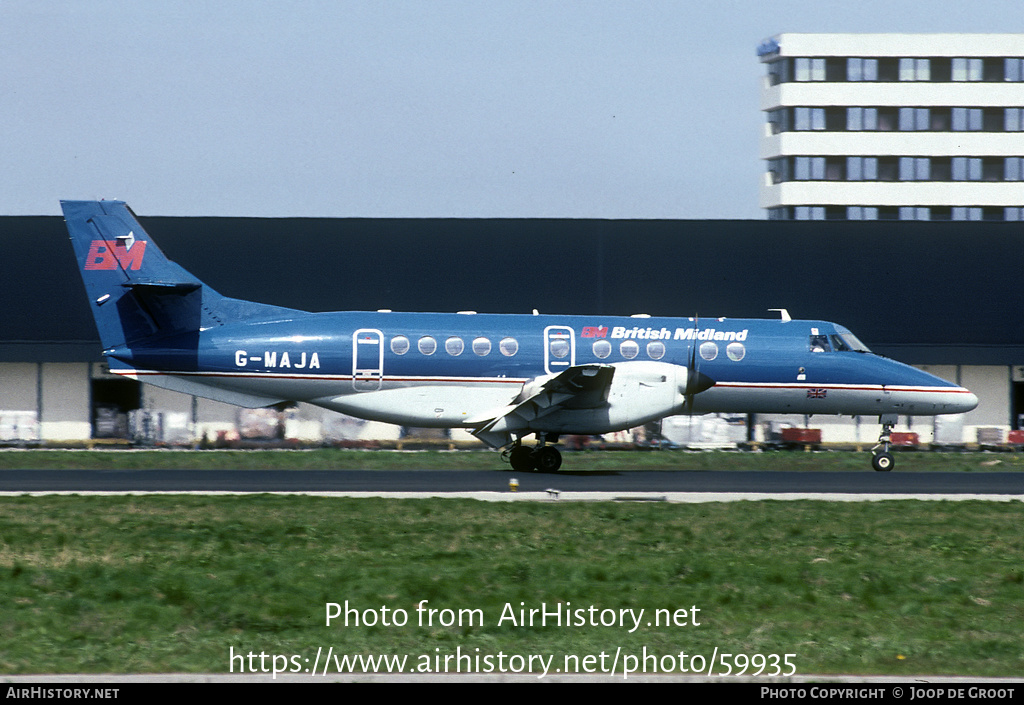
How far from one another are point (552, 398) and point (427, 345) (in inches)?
136

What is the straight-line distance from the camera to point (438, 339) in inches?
1150

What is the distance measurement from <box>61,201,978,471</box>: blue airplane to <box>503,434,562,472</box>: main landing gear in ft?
0.12

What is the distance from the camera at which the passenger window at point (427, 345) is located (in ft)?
95.2

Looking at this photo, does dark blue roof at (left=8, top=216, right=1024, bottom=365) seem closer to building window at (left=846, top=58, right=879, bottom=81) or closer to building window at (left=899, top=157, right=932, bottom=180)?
building window at (left=846, top=58, right=879, bottom=81)

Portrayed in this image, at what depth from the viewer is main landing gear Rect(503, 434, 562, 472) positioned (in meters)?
28.8

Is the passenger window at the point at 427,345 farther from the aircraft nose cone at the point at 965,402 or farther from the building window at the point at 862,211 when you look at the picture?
the building window at the point at 862,211

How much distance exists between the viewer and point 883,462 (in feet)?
98.6

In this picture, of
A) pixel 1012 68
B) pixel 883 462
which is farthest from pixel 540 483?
pixel 1012 68

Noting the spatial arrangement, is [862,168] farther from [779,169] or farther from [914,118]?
[779,169]

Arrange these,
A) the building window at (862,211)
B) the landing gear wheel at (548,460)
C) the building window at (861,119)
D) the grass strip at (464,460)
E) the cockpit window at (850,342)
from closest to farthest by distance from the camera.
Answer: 1. the landing gear wheel at (548,460)
2. the cockpit window at (850,342)
3. the grass strip at (464,460)
4. the building window at (861,119)
5. the building window at (862,211)

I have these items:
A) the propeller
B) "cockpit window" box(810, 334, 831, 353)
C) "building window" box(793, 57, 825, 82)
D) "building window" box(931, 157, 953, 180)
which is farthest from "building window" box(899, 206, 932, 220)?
the propeller

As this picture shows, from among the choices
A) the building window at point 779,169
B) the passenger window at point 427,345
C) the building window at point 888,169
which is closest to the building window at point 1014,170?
the building window at point 888,169

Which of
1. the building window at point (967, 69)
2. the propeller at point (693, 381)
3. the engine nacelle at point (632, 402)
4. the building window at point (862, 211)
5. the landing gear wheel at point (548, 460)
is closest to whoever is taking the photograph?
the engine nacelle at point (632, 402)

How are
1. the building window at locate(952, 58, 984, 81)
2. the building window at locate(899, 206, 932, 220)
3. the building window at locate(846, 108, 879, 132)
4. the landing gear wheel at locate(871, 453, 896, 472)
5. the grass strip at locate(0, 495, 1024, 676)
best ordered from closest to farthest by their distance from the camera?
the grass strip at locate(0, 495, 1024, 676) < the landing gear wheel at locate(871, 453, 896, 472) < the building window at locate(952, 58, 984, 81) < the building window at locate(846, 108, 879, 132) < the building window at locate(899, 206, 932, 220)
